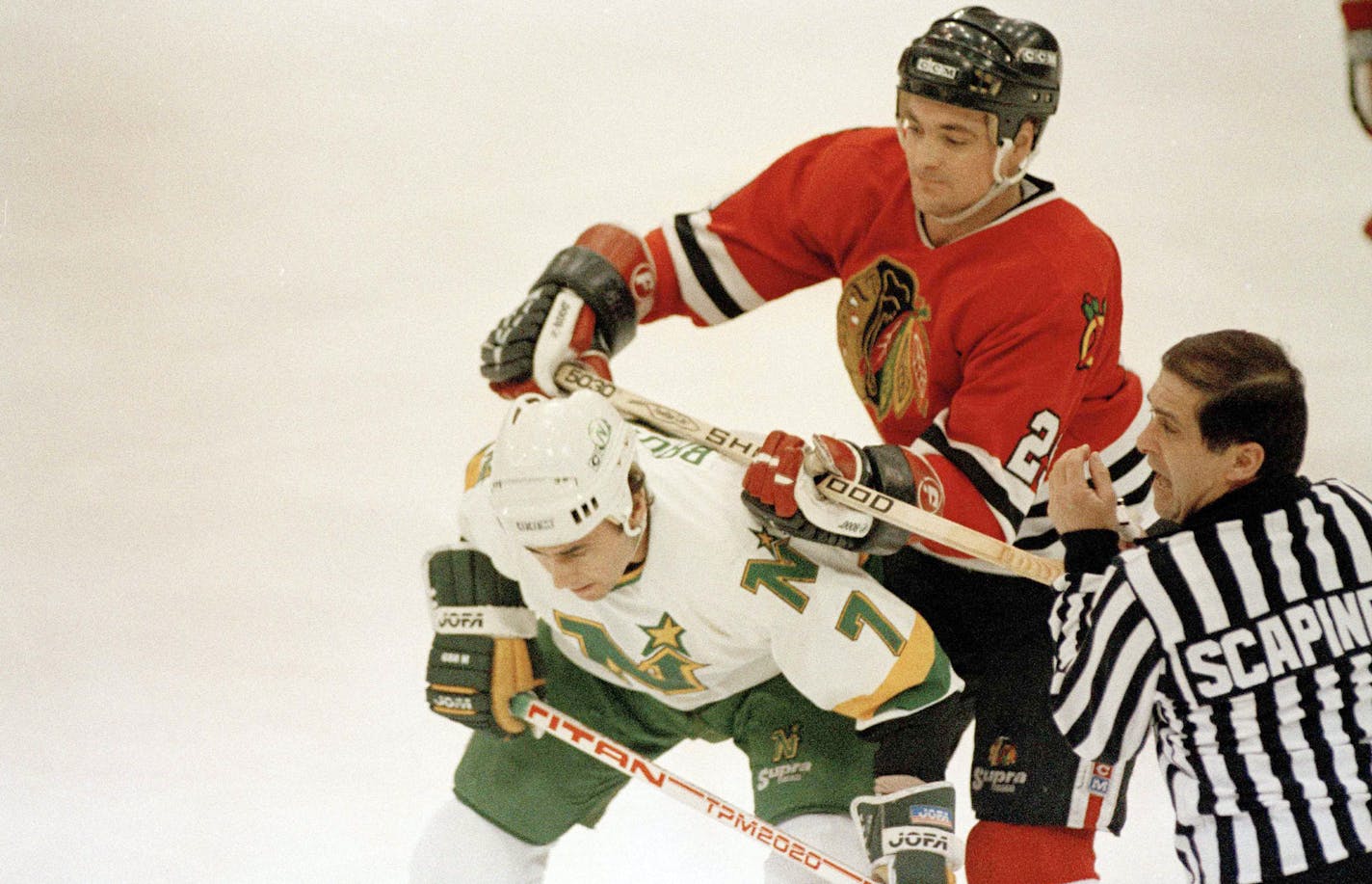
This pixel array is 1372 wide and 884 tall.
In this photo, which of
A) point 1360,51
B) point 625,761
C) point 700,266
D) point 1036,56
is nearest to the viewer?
point 1360,51

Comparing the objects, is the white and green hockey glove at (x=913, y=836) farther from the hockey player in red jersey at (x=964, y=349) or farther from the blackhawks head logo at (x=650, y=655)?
the blackhawks head logo at (x=650, y=655)

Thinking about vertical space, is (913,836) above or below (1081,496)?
below

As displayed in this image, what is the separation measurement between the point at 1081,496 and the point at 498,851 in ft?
3.51

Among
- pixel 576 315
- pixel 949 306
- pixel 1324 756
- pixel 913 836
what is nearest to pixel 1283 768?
pixel 1324 756

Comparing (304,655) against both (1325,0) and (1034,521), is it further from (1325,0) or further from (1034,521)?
(1325,0)

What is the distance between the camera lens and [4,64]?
4.50 metres

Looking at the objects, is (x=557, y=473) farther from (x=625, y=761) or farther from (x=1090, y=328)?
(x=1090, y=328)

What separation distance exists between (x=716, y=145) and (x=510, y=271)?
2.20ft

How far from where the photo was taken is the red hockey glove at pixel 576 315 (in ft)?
8.98

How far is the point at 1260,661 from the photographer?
1989 millimetres

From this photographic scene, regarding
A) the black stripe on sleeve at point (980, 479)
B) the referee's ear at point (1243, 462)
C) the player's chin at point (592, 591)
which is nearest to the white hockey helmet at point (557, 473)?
the player's chin at point (592, 591)

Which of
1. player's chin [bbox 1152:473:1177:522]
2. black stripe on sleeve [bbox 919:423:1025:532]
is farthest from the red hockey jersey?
player's chin [bbox 1152:473:1177:522]

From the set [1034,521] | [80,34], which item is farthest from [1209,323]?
[80,34]

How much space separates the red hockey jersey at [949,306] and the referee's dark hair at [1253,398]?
44 centimetres
